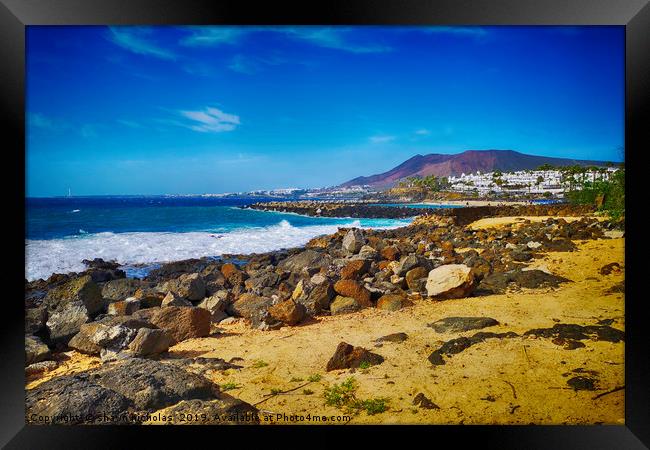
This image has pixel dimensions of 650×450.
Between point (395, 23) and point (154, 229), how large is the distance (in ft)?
9.38

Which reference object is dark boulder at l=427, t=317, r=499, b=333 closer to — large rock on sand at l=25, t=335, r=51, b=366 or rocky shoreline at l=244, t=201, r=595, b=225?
rocky shoreline at l=244, t=201, r=595, b=225

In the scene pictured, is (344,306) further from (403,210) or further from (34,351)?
(34,351)

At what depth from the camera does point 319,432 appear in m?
2.73

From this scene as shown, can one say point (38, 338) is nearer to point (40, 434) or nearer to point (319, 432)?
point (40, 434)

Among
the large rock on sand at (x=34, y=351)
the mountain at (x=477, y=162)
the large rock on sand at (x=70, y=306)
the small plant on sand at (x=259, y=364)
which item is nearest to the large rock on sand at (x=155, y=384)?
the small plant on sand at (x=259, y=364)

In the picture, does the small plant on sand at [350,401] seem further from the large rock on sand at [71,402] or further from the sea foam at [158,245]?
the sea foam at [158,245]

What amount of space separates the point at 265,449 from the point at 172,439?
26.4 inches

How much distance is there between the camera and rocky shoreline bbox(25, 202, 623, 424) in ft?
8.91

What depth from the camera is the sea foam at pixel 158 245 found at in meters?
3.22

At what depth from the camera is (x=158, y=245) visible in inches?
150

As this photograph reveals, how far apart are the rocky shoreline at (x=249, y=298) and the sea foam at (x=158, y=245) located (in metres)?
0.09

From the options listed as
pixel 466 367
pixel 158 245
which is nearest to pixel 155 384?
pixel 158 245

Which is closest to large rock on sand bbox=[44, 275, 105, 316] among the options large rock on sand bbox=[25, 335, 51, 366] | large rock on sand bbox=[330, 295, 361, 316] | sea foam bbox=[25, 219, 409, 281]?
sea foam bbox=[25, 219, 409, 281]
